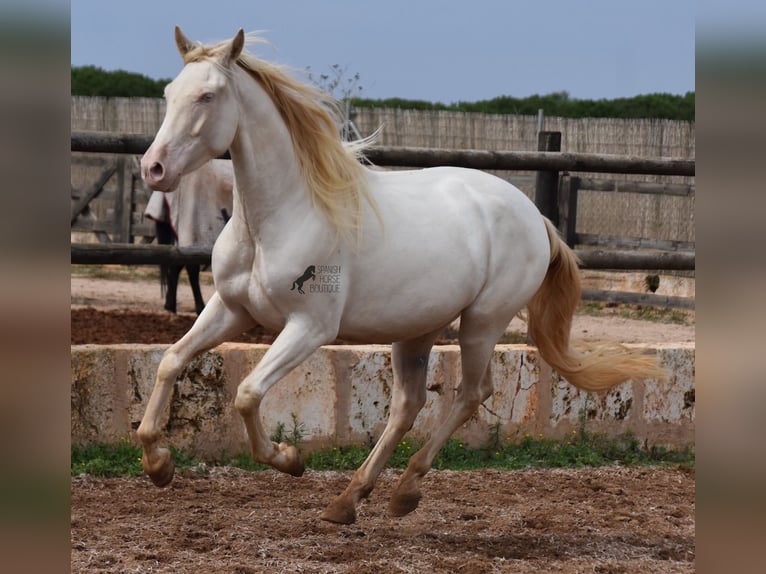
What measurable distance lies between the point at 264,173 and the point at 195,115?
41 centimetres

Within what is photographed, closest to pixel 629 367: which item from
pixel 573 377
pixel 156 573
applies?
pixel 573 377

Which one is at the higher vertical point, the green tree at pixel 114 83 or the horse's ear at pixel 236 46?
the green tree at pixel 114 83

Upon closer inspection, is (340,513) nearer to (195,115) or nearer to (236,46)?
(195,115)

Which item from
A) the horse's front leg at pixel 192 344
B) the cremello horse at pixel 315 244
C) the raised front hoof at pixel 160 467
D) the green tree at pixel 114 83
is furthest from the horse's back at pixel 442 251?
Answer: the green tree at pixel 114 83

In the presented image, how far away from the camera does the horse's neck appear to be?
347 cm

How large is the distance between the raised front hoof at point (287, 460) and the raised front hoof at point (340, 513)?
30cm

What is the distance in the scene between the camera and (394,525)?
407cm

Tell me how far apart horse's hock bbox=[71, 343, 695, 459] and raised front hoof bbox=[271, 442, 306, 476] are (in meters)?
1.33

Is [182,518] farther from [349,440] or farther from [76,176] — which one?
→ [76,176]

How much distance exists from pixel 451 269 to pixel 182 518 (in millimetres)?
1549

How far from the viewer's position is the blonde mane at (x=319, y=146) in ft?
11.6

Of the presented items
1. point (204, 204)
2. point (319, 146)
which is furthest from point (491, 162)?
point (204, 204)

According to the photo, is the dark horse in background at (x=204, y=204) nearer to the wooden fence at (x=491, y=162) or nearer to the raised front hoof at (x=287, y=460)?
the wooden fence at (x=491, y=162)

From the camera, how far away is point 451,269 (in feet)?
12.4
